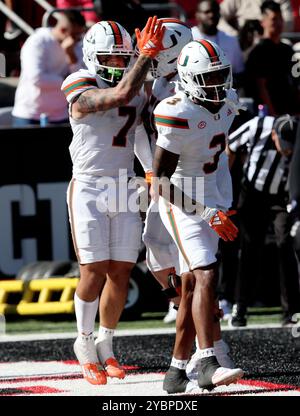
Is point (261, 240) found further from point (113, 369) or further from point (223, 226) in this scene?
point (223, 226)

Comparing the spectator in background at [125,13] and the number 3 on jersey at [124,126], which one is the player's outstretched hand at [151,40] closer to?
the number 3 on jersey at [124,126]

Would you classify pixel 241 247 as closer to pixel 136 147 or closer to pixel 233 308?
pixel 233 308

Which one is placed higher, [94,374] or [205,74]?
[205,74]

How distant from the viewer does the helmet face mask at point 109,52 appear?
6.77 m

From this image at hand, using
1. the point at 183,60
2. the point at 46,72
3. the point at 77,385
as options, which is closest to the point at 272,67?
the point at 46,72

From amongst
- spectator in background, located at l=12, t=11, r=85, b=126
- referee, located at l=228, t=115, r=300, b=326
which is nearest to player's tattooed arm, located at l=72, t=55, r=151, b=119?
referee, located at l=228, t=115, r=300, b=326

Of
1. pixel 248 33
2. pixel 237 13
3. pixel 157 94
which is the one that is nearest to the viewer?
pixel 157 94

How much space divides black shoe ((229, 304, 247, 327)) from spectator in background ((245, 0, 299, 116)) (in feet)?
8.31

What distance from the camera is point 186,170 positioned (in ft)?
21.2

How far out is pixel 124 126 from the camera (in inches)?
268

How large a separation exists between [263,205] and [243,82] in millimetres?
1996

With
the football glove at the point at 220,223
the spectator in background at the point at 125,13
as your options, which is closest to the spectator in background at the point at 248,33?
the spectator in background at the point at 125,13

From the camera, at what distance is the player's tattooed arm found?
6445mm

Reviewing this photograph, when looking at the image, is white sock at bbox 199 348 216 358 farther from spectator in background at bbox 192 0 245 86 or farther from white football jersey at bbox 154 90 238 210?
spectator in background at bbox 192 0 245 86
